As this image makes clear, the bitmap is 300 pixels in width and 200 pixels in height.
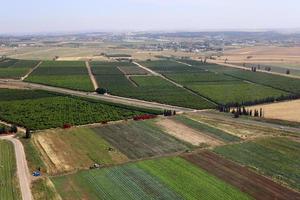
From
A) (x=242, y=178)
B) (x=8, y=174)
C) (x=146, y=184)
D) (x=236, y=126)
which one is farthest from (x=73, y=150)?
(x=236, y=126)

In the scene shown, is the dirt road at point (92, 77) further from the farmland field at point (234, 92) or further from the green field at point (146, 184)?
the green field at point (146, 184)

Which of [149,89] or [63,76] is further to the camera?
[63,76]

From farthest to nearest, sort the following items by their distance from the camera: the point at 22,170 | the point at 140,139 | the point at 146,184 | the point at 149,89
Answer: the point at 149,89 < the point at 140,139 < the point at 22,170 < the point at 146,184

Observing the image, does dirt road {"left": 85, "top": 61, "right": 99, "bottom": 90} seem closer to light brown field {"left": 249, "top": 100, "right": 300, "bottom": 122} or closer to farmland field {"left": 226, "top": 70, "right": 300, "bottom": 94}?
farmland field {"left": 226, "top": 70, "right": 300, "bottom": 94}

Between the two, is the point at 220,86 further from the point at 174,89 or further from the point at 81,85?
the point at 81,85

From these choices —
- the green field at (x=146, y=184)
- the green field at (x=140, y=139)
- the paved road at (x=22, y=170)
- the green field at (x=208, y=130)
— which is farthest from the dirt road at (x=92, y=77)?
the green field at (x=146, y=184)

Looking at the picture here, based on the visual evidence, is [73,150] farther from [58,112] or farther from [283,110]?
[283,110]

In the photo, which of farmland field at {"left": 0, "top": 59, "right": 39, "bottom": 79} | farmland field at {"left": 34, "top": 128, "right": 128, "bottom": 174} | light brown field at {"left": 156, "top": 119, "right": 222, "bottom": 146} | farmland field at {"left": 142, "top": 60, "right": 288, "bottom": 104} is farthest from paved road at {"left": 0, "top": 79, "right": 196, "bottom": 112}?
farmland field at {"left": 34, "top": 128, "right": 128, "bottom": 174}

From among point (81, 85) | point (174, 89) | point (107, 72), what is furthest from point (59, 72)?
point (174, 89)
